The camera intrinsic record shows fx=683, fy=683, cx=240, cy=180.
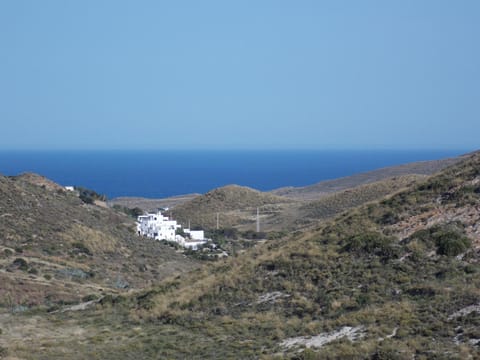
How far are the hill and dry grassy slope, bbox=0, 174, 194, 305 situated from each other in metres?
7.63

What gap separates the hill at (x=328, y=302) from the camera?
52.1 feet

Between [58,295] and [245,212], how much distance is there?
63.4m

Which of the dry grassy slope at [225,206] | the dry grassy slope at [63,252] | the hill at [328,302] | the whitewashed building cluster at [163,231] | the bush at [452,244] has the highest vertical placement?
the bush at [452,244]

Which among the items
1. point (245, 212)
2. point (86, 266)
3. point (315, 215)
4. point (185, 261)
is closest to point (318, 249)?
point (86, 266)

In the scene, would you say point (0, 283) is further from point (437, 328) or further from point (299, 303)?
point (437, 328)

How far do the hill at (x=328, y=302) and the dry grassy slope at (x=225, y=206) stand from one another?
2265 inches

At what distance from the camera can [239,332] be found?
1820 centimetres

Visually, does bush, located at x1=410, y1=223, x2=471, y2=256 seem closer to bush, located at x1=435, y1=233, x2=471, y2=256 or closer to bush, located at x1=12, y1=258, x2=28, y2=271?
bush, located at x1=435, y1=233, x2=471, y2=256

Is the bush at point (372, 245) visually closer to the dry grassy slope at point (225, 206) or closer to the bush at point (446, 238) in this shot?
the bush at point (446, 238)

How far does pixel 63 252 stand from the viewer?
41.1m

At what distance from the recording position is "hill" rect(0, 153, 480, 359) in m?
15.9

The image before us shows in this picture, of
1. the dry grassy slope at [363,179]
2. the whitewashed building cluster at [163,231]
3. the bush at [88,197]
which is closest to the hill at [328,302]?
the whitewashed building cluster at [163,231]

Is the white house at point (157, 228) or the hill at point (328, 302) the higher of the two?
the hill at point (328, 302)

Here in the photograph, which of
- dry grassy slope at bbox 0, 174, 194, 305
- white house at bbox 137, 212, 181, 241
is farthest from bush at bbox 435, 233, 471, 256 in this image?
white house at bbox 137, 212, 181, 241
